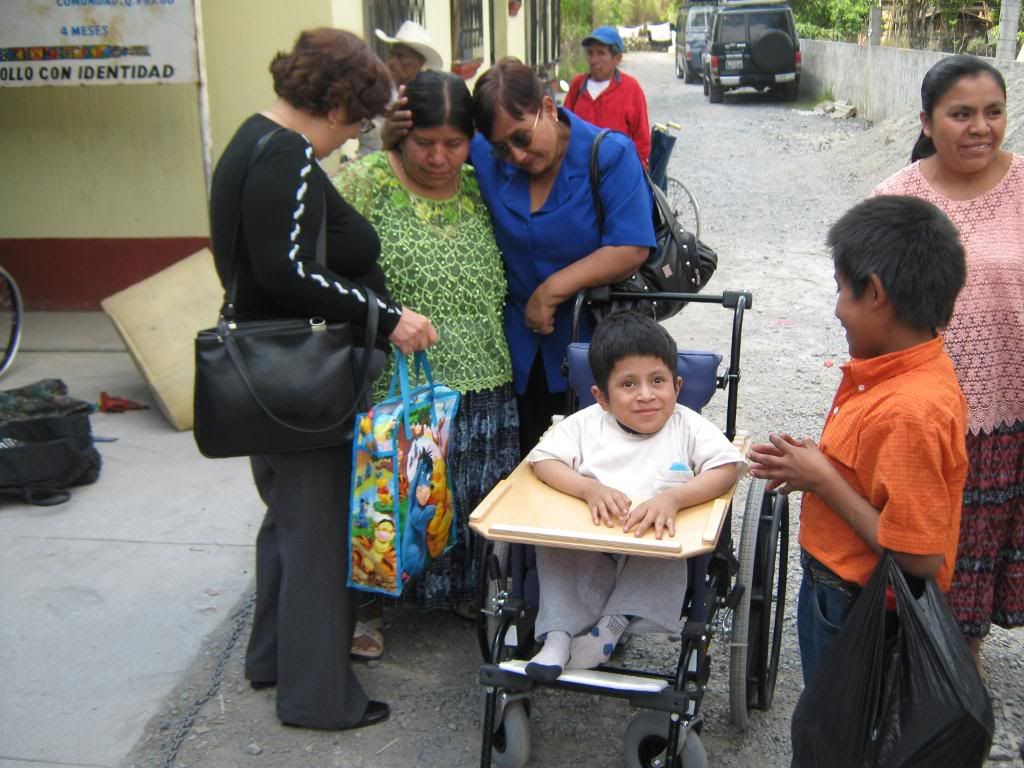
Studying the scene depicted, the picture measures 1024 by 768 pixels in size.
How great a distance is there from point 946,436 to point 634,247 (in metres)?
1.37

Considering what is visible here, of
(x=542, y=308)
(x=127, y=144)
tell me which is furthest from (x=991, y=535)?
(x=127, y=144)

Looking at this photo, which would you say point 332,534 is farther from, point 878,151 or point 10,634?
point 878,151

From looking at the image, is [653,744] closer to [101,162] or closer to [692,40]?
[101,162]

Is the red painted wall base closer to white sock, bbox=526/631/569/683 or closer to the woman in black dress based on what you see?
the woman in black dress

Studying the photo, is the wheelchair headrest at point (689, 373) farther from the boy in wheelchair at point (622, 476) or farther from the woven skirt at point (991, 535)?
the woven skirt at point (991, 535)

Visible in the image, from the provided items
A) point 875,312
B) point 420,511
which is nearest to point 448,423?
point 420,511

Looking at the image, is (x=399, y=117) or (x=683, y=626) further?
(x=399, y=117)

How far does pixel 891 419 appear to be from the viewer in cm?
225

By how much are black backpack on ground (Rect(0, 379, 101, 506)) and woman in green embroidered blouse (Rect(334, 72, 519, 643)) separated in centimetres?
197

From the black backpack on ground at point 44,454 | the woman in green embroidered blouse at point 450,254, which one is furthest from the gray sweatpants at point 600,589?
the black backpack on ground at point 44,454

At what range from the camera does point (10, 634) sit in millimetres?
3688

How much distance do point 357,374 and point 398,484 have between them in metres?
0.31

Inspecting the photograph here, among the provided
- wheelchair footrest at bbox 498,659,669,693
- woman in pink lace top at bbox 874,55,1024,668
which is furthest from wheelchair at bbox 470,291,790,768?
woman in pink lace top at bbox 874,55,1024,668

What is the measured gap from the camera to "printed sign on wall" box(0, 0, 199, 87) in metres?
5.82
